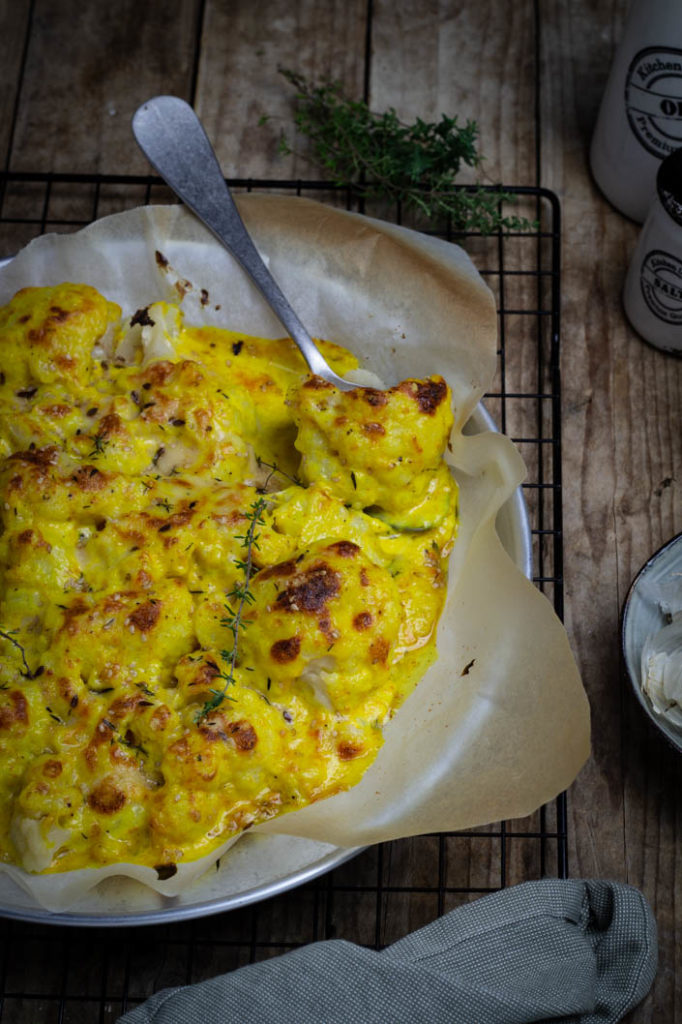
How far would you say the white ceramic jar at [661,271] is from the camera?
248 centimetres

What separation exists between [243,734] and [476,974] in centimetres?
70

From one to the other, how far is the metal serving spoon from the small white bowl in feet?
2.74

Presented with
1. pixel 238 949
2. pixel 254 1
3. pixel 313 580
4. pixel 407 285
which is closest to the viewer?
pixel 313 580

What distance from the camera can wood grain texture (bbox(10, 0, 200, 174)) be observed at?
3.10 metres

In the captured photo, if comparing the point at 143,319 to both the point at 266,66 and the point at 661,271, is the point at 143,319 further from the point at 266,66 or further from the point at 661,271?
the point at 661,271

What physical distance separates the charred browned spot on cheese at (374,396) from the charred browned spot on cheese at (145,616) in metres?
0.65

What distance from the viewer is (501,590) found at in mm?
2268

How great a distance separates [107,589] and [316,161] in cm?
153

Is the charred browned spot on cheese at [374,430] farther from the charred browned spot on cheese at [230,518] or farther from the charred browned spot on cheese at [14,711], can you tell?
the charred browned spot on cheese at [14,711]

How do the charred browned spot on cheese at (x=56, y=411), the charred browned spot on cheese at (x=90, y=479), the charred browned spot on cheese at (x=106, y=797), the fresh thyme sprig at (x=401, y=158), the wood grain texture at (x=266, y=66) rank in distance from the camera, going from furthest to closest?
the wood grain texture at (x=266, y=66) < the fresh thyme sprig at (x=401, y=158) < the charred browned spot on cheese at (x=56, y=411) < the charred browned spot on cheese at (x=90, y=479) < the charred browned spot on cheese at (x=106, y=797)

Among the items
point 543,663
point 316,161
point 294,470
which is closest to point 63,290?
point 294,470

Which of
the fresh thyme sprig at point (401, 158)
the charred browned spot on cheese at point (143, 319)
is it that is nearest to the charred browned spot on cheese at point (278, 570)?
the charred browned spot on cheese at point (143, 319)

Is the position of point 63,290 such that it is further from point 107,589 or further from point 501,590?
point 501,590

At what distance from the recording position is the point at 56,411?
2.37 meters
